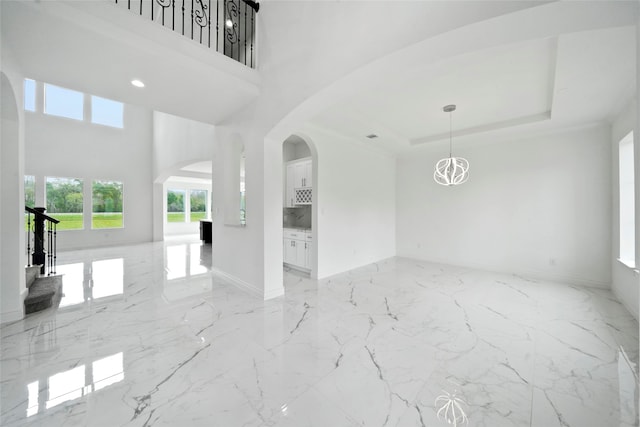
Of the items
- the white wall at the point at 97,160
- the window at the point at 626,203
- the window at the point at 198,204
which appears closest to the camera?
the window at the point at 626,203

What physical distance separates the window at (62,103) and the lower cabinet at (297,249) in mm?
8109

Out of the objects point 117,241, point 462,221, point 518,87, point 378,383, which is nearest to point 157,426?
point 378,383

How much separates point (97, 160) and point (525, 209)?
11808mm

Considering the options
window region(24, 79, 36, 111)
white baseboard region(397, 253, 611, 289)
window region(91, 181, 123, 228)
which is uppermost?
window region(24, 79, 36, 111)

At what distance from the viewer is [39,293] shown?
9.89 ft

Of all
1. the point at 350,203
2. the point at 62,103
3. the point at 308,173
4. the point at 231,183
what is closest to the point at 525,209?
the point at 350,203

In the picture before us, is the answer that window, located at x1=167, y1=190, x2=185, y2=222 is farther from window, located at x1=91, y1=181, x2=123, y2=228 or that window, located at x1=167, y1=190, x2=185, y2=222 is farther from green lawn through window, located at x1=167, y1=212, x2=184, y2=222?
window, located at x1=91, y1=181, x2=123, y2=228

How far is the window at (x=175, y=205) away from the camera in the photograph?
39.2 ft

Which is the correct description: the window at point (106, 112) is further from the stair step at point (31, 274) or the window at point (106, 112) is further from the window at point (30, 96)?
the stair step at point (31, 274)

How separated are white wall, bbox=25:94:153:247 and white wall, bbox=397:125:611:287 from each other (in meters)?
9.05

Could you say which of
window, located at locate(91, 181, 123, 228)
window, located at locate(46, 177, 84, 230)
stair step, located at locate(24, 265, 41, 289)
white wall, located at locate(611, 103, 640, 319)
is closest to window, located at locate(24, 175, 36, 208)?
window, located at locate(46, 177, 84, 230)

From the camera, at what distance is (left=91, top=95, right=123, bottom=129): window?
7.77 meters

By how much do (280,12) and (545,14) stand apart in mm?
2818

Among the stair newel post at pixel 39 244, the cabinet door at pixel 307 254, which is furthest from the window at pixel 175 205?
the cabinet door at pixel 307 254
